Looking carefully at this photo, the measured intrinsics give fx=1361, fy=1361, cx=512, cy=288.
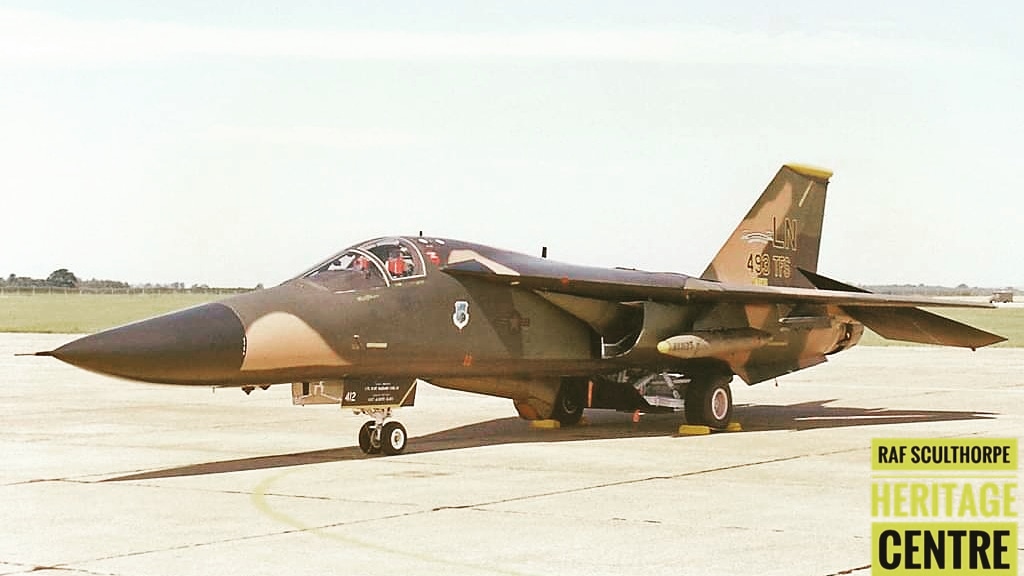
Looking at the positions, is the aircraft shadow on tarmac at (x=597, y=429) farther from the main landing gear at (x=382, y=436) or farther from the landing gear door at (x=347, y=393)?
the landing gear door at (x=347, y=393)

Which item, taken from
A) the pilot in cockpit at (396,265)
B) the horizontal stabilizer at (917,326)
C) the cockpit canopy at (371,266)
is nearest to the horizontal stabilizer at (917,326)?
the horizontal stabilizer at (917,326)

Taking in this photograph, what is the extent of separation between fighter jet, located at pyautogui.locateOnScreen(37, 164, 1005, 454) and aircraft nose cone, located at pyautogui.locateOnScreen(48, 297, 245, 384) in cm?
1

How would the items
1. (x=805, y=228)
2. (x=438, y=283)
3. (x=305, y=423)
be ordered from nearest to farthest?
(x=438, y=283) < (x=305, y=423) < (x=805, y=228)

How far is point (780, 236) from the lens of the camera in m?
19.9

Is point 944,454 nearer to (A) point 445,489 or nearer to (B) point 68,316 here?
(A) point 445,489

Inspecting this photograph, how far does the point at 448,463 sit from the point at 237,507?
133 inches

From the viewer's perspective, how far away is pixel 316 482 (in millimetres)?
12289

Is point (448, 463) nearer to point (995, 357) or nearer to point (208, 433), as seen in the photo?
point (208, 433)

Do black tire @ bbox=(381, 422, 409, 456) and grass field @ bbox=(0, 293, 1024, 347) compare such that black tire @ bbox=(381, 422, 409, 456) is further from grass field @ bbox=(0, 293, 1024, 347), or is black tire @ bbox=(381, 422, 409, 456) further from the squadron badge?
grass field @ bbox=(0, 293, 1024, 347)

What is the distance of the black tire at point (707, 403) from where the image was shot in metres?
17.3

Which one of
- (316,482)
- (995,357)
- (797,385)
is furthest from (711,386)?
(995,357)

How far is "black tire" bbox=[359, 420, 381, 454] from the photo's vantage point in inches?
574

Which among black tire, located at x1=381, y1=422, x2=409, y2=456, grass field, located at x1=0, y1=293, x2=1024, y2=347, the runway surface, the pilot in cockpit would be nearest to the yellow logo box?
the runway surface

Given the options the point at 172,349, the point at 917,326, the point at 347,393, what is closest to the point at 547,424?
the point at 347,393
